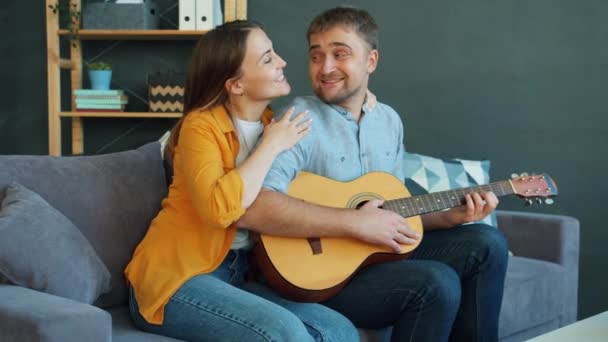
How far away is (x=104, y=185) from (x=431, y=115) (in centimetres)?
201

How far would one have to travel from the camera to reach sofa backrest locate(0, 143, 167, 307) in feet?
6.60

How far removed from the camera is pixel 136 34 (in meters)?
3.80

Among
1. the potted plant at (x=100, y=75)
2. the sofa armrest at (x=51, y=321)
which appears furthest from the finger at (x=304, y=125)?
the potted plant at (x=100, y=75)

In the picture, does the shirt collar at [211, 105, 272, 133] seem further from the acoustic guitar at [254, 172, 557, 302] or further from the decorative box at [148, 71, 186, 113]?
the decorative box at [148, 71, 186, 113]

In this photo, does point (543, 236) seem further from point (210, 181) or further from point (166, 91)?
point (166, 91)

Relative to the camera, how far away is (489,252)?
2.08 m

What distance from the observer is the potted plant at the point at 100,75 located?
12.7 ft

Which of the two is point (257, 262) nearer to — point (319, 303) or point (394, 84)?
point (319, 303)

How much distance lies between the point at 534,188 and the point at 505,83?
4.89 ft

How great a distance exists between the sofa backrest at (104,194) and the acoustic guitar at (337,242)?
1.26ft

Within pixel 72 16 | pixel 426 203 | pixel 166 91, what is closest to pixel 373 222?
pixel 426 203

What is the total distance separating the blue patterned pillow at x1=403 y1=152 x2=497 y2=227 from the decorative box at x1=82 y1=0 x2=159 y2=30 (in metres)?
1.59

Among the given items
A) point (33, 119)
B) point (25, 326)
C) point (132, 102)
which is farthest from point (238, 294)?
point (33, 119)

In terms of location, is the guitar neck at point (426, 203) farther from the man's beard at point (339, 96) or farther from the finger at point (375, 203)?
the man's beard at point (339, 96)
